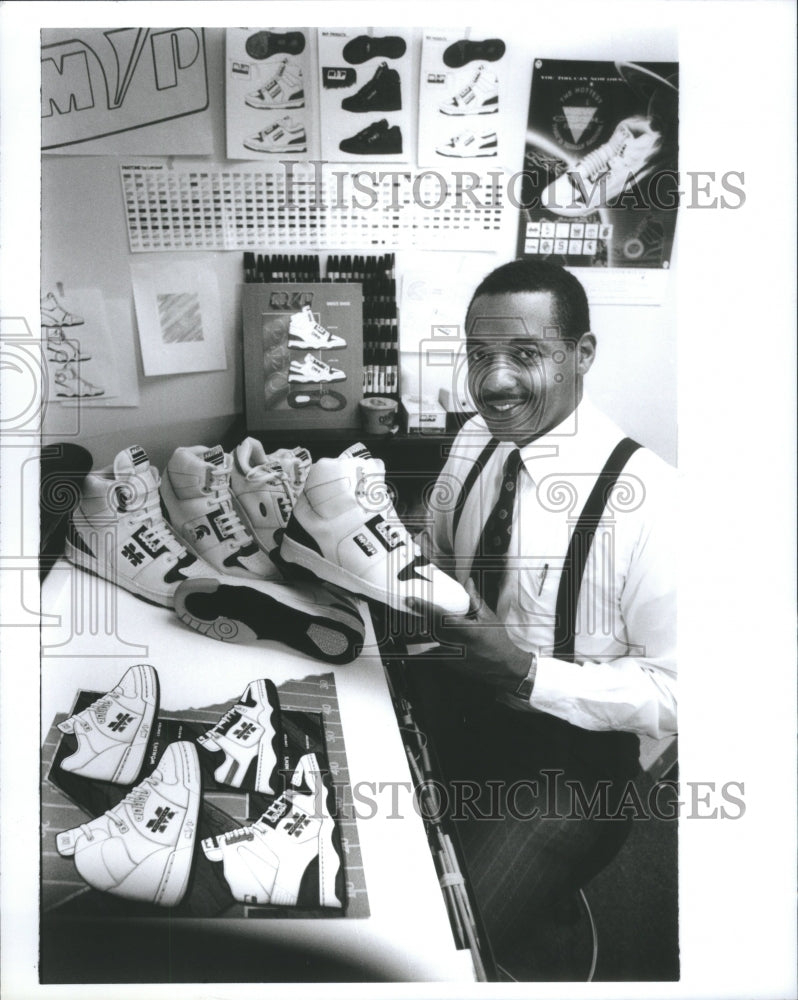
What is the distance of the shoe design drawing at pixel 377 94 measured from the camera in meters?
1.56

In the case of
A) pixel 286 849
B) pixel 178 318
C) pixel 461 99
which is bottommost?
pixel 286 849

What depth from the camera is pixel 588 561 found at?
5.14ft

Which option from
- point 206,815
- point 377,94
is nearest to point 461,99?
point 377,94

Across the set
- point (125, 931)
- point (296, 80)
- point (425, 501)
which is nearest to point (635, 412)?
point (425, 501)

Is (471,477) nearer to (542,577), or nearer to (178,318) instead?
(542,577)

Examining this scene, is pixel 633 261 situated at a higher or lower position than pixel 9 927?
higher

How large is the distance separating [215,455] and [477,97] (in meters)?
0.78

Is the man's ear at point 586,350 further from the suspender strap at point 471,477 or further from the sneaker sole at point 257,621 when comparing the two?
the sneaker sole at point 257,621

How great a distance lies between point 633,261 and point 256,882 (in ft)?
4.13

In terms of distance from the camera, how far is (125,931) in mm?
1527

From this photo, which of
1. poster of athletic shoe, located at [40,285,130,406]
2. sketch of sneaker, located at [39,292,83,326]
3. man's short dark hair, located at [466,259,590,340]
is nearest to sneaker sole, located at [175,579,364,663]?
poster of athletic shoe, located at [40,285,130,406]

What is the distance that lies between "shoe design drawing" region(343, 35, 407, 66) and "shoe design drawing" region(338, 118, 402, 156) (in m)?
0.11

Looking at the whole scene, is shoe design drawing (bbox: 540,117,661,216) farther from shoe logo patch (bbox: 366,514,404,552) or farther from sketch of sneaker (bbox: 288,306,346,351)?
shoe logo patch (bbox: 366,514,404,552)

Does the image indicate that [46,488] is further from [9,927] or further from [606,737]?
[606,737]
